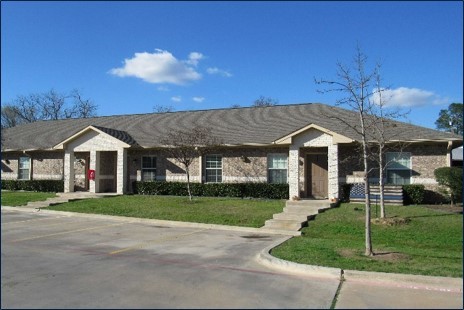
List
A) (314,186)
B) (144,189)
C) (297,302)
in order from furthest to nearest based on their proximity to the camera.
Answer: (144,189), (314,186), (297,302)

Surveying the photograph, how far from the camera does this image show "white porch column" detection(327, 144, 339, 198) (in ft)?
65.2

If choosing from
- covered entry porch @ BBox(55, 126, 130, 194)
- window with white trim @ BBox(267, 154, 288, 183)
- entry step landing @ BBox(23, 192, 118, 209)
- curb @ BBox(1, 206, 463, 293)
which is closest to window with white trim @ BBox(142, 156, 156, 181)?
covered entry porch @ BBox(55, 126, 130, 194)

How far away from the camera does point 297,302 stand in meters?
6.64

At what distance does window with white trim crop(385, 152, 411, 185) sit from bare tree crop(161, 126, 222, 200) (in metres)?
8.81

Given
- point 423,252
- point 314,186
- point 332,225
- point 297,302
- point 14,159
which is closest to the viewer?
point 297,302

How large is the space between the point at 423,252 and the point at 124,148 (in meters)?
18.6

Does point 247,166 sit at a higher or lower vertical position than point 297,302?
higher

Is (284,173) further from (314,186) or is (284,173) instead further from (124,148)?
(124,148)

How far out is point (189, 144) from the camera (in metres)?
22.2

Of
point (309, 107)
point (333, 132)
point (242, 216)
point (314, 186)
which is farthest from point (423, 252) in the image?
point (309, 107)

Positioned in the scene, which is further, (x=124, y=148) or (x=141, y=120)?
(x=141, y=120)

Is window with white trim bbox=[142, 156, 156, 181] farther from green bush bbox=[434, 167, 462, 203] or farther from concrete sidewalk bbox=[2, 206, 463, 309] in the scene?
concrete sidewalk bbox=[2, 206, 463, 309]

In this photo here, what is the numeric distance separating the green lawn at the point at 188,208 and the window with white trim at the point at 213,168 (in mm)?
2000

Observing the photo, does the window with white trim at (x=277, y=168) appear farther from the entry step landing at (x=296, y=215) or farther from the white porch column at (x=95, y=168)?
the white porch column at (x=95, y=168)
